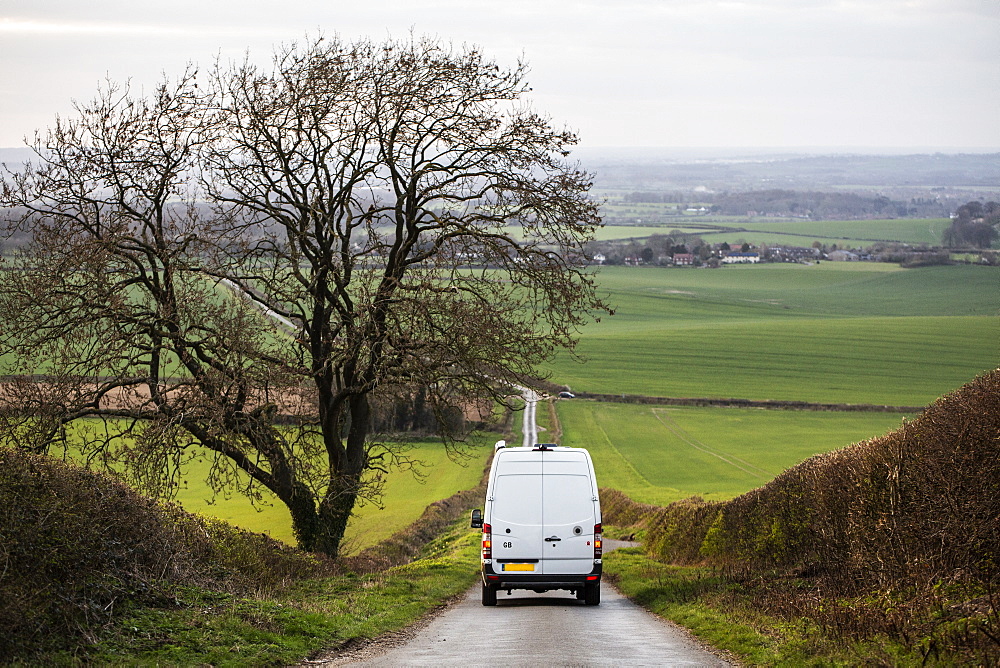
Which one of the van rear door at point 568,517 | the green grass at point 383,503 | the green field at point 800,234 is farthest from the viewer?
the green field at point 800,234

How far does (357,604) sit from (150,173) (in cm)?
1203

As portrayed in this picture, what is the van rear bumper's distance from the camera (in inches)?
621

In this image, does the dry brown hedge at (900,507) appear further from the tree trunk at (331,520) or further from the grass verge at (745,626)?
the tree trunk at (331,520)

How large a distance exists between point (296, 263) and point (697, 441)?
40.8 metres

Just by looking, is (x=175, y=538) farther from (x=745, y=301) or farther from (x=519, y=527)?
(x=745, y=301)

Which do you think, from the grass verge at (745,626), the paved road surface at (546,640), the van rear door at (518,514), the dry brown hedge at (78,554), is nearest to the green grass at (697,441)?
the grass verge at (745,626)

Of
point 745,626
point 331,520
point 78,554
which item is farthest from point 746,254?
point 78,554

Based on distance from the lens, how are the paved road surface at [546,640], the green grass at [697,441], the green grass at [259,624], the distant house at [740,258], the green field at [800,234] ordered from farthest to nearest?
the green field at [800,234] < the distant house at [740,258] < the green grass at [697,441] < the paved road surface at [546,640] < the green grass at [259,624]

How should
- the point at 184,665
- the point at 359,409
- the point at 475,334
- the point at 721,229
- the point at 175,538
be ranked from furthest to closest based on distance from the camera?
the point at 721,229 → the point at 359,409 → the point at 475,334 → the point at 175,538 → the point at 184,665

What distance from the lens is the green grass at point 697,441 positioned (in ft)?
158

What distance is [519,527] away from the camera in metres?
15.9

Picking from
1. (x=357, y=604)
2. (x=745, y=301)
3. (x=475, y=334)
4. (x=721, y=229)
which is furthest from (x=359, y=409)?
(x=721, y=229)

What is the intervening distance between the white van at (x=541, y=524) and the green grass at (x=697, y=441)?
933 inches

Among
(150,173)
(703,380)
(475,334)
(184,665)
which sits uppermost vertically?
(150,173)
